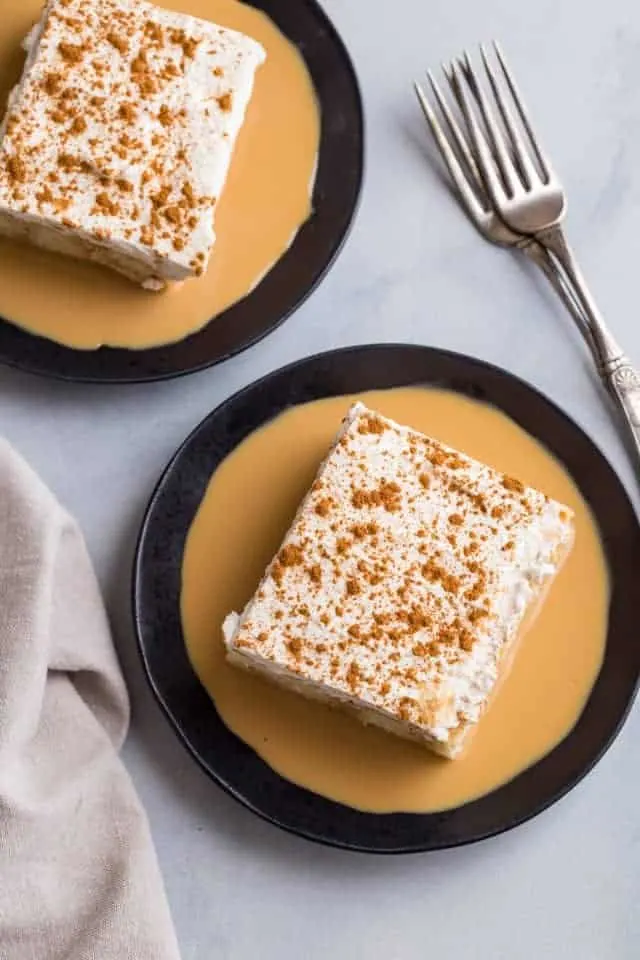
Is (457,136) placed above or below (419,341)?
above

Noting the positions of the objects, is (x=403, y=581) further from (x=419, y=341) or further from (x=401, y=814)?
(x=419, y=341)

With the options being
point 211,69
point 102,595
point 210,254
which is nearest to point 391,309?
point 210,254

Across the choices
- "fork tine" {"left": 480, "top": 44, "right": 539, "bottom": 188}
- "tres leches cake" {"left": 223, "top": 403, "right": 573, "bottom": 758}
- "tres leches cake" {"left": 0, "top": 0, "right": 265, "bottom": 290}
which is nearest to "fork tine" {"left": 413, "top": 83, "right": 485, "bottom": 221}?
"fork tine" {"left": 480, "top": 44, "right": 539, "bottom": 188}

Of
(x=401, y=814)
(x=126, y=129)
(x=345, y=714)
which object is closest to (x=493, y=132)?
(x=126, y=129)

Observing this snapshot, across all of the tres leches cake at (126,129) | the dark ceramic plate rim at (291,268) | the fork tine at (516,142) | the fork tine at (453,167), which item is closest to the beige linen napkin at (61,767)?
the dark ceramic plate rim at (291,268)

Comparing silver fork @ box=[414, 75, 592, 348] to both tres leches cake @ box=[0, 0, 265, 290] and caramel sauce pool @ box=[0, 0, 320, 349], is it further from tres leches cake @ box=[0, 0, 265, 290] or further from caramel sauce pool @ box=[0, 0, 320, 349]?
tres leches cake @ box=[0, 0, 265, 290]

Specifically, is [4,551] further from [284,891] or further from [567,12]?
[567,12]
